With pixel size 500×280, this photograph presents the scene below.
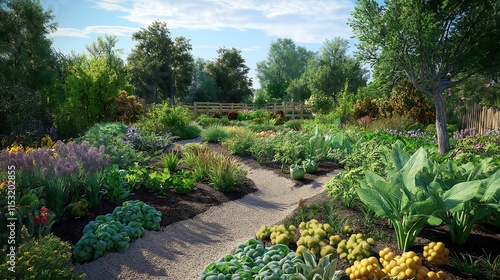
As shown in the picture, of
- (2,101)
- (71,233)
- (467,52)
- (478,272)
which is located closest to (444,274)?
(478,272)

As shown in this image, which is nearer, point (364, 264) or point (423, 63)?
point (364, 264)

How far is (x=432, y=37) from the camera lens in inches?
322

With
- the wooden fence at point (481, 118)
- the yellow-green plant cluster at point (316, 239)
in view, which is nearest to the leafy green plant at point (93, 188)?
the yellow-green plant cluster at point (316, 239)

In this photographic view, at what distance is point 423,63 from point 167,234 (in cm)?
706

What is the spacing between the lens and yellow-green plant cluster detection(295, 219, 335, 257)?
3.52m

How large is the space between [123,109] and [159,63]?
23.0 metres

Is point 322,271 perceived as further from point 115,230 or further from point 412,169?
point 115,230

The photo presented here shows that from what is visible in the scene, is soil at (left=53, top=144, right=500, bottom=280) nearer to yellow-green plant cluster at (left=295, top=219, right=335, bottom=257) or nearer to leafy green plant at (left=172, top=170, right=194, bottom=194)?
leafy green plant at (left=172, top=170, right=194, bottom=194)

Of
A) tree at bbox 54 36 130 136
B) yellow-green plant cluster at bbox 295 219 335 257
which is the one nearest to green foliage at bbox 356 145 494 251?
yellow-green plant cluster at bbox 295 219 335 257

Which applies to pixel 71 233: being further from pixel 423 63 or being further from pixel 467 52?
pixel 467 52

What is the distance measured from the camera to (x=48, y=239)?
3303 mm

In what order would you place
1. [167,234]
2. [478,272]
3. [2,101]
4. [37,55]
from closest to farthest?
[478,272] → [167,234] → [2,101] → [37,55]

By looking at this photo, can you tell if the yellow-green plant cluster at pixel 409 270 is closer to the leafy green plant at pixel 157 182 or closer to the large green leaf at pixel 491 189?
the large green leaf at pixel 491 189

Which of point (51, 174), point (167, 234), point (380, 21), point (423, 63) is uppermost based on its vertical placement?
point (380, 21)
